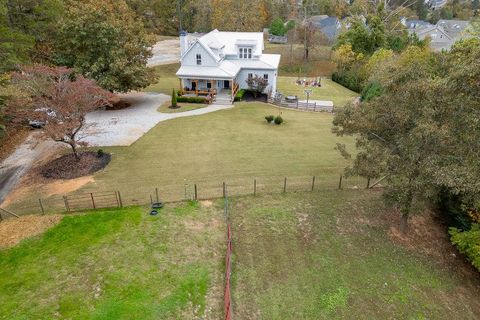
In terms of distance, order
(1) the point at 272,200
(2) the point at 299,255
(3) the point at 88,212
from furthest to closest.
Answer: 1. (1) the point at 272,200
2. (3) the point at 88,212
3. (2) the point at 299,255

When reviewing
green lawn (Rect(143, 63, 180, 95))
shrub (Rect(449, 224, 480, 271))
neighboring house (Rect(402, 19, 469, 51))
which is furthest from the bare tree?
neighboring house (Rect(402, 19, 469, 51))

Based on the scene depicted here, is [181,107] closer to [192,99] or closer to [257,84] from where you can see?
[192,99]

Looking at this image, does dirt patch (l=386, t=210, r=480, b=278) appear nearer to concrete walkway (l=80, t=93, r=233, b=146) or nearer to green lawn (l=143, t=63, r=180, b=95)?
concrete walkway (l=80, t=93, r=233, b=146)

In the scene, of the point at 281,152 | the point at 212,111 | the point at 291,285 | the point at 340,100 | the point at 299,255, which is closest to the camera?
the point at 291,285

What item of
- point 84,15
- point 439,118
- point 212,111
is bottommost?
point 212,111

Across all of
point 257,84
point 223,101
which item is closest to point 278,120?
point 223,101

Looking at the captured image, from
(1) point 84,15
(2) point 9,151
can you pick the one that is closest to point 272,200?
(2) point 9,151

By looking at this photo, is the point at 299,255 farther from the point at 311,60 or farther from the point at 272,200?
the point at 311,60
